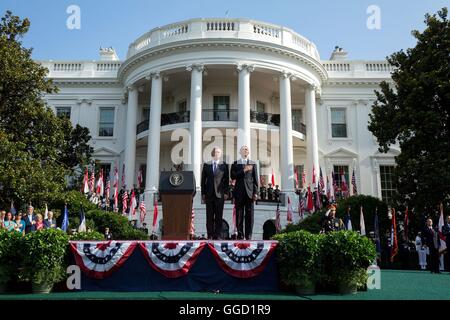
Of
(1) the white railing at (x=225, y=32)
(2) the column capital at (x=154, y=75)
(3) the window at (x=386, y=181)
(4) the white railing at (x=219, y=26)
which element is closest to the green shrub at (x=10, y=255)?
(2) the column capital at (x=154, y=75)

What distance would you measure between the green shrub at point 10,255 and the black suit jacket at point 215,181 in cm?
383

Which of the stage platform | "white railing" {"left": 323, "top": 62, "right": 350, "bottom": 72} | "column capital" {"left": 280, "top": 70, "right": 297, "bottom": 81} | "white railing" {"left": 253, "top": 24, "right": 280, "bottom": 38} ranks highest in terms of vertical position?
"white railing" {"left": 253, "top": 24, "right": 280, "bottom": 38}

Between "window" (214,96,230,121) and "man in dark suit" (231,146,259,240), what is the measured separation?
1759 centimetres

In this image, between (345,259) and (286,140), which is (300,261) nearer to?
(345,259)

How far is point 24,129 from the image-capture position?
1788 cm

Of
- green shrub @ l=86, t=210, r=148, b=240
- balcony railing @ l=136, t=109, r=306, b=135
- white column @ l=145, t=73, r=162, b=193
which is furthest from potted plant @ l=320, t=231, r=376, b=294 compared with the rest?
balcony railing @ l=136, t=109, r=306, b=135

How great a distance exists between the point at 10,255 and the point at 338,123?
25567 mm

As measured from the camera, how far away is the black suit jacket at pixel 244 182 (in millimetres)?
9070

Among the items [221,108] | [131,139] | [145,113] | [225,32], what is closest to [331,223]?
[225,32]

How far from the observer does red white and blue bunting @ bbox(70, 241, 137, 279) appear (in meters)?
8.06

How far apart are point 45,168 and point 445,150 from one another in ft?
55.2

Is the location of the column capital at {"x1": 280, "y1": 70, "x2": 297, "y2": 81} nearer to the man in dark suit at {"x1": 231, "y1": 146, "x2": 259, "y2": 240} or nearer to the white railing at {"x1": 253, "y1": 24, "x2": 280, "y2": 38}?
Result: the white railing at {"x1": 253, "y1": 24, "x2": 280, "y2": 38}

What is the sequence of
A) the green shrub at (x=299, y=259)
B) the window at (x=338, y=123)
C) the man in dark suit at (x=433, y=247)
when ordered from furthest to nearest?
the window at (x=338, y=123) → the man in dark suit at (x=433, y=247) → the green shrub at (x=299, y=259)

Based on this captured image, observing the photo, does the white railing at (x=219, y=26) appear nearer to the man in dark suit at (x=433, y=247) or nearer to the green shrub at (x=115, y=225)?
the green shrub at (x=115, y=225)
